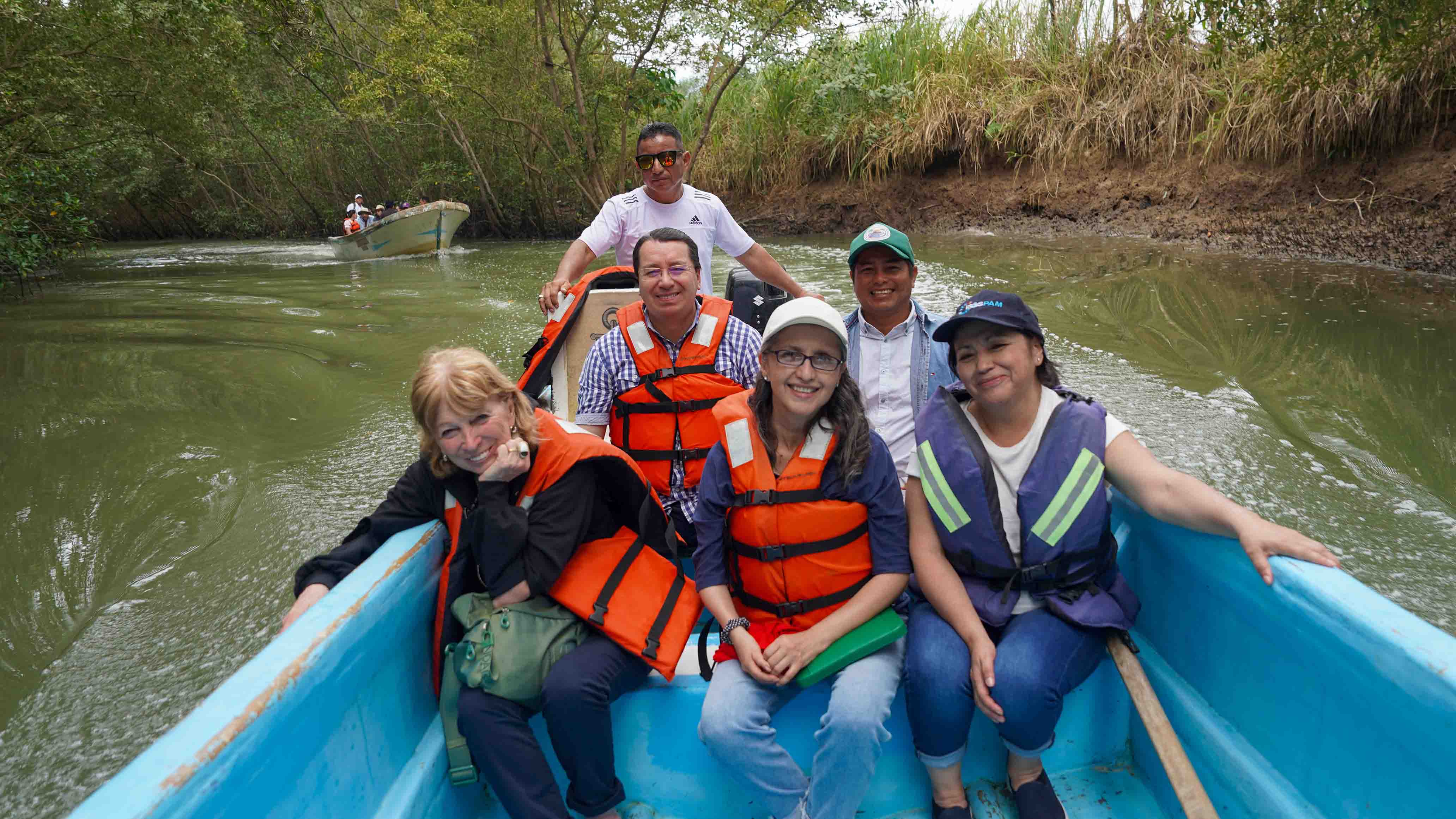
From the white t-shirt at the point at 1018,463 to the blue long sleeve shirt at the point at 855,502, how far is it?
0.09m

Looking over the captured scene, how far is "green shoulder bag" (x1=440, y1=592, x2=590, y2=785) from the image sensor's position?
1.49 metres

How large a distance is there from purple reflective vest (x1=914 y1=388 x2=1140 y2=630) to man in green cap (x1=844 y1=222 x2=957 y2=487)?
0.59 metres

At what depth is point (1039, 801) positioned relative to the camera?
1.48m

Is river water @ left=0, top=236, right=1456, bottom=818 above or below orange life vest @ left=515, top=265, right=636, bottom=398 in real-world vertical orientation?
below

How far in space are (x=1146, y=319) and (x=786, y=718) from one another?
16.7 feet

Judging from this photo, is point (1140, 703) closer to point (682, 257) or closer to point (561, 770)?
point (561, 770)

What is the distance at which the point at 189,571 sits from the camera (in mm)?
2975

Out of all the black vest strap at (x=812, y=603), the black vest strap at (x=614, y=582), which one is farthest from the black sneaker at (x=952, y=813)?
the black vest strap at (x=614, y=582)

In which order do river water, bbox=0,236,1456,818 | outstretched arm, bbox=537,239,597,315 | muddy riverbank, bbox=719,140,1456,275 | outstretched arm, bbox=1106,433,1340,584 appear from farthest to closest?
1. muddy riverbank, bbox=719,140,1456,275
2. outstretched arm, bbox=537,239,597,315
3. river water, bbox=0,236,1456,818
4. outstretched arm, bbox=1106,433,1340,584

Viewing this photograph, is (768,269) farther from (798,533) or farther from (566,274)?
(798,533)

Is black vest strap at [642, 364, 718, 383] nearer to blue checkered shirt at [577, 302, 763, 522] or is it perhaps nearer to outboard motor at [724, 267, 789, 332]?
blue checkered shirt at [577, 302, 763, 522]

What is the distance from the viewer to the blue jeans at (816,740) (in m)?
1.41

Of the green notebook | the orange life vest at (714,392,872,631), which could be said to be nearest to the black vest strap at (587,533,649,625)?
the orange life vest at (714,392,872,631)

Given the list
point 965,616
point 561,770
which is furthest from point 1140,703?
point 561,770
